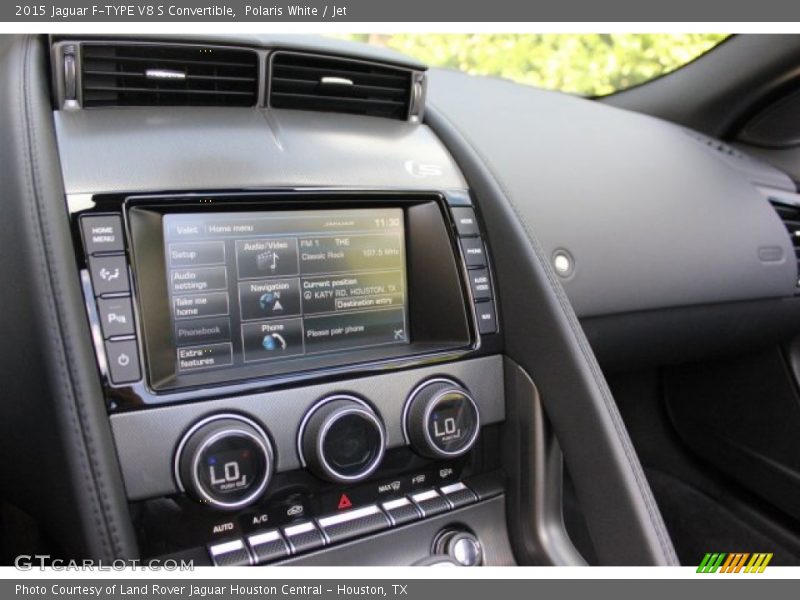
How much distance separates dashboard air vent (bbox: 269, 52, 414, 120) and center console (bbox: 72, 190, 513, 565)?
0.20 m

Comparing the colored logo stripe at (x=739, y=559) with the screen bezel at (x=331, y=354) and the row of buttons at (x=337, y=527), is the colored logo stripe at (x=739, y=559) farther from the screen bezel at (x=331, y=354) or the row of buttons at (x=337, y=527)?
the screen bezel at (x=331, y=354)

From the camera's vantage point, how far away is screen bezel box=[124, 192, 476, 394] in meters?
0.92

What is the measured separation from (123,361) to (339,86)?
58 centimetres

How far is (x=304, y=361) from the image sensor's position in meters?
1.02

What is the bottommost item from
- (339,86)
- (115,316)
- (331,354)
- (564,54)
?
(331,354)

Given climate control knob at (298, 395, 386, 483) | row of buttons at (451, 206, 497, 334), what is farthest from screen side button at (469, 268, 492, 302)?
climate control knob at (298, 395, 386, 483)

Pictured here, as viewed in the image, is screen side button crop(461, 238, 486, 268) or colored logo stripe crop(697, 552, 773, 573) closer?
screen side button crop(461, 238, 486, 268)

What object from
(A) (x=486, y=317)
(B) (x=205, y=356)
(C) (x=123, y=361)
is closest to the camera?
(C) (x=123, y=361)

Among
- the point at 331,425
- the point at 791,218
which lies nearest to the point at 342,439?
the point at 331,425

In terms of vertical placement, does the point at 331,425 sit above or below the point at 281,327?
below

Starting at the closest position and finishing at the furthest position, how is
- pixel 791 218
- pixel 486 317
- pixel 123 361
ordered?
pixel 123 361 → pixel 486 317 → pixel 791 218

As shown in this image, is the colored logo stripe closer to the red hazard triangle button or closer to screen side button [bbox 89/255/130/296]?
the red hazard triangle button

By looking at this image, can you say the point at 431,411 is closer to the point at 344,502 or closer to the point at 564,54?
the point at 344,502

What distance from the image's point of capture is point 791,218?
6.00 feet
